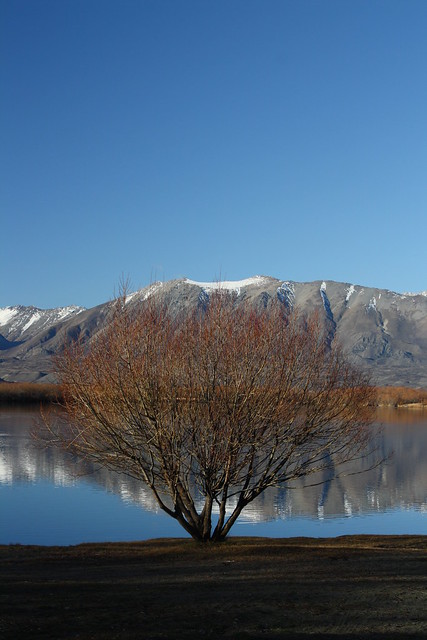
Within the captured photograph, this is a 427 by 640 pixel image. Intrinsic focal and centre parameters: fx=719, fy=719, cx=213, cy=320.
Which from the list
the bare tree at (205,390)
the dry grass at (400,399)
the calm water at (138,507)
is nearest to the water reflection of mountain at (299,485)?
the calm water at (138,507)

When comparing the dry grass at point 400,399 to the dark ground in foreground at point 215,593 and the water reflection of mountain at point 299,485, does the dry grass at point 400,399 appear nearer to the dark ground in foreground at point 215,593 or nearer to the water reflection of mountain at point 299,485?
the water reflection of mountain at point 299,485

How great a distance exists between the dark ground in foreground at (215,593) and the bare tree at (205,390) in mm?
2945

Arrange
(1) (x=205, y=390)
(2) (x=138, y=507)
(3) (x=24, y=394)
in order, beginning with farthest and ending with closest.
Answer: (3) (x=24, y=394), (2) (x=138, y=507), (1) (x=205, y=390)

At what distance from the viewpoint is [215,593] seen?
14.3 m

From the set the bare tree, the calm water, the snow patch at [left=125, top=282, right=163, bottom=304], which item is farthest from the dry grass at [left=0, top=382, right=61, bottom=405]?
the bare tree

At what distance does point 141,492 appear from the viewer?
4297 cm

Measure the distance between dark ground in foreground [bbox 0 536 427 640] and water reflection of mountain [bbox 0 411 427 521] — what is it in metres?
12.3

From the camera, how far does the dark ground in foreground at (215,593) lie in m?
11.4

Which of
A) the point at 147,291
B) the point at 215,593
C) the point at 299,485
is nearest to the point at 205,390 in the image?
the point at 147,291

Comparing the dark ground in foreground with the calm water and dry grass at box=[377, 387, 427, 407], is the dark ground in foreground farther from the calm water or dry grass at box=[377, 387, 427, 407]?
dry grass at box=[377, 387, 427, 407]

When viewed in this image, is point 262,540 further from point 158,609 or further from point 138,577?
point 158,609

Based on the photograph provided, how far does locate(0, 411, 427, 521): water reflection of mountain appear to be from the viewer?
4025 centimetres

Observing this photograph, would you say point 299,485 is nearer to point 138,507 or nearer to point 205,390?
point 138,507

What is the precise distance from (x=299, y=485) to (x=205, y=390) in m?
26.3
